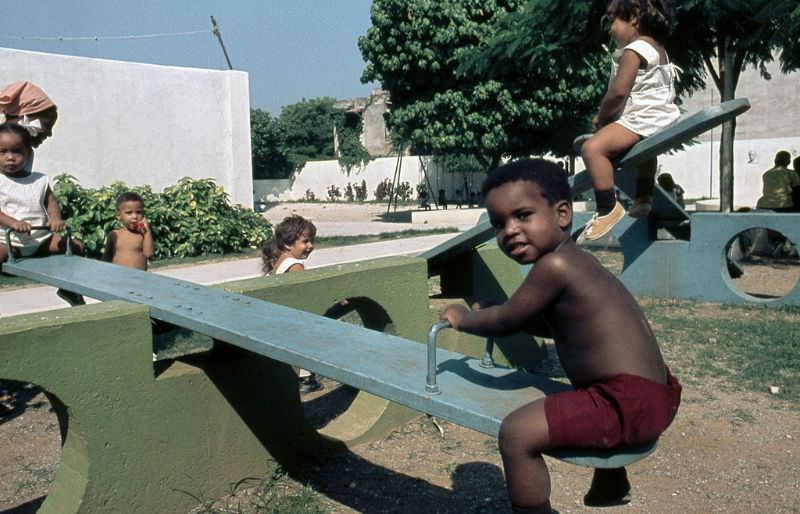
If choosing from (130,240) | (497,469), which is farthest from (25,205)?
(497,469)

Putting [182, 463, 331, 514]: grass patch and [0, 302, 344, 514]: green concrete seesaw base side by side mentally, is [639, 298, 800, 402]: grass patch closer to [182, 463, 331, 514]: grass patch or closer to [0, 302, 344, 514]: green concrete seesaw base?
[182, 463, 331, 514]: grass patch

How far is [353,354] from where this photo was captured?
2.46m

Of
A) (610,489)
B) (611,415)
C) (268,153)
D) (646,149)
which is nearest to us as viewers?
(611,415)

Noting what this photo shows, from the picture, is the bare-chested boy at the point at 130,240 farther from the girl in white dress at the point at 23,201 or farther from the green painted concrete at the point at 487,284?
the green painted concrete at the point at 487,284

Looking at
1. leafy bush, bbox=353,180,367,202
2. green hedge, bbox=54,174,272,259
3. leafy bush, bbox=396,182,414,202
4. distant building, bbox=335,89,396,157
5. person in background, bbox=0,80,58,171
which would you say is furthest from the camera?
distant building, bbox=335,89,396,157

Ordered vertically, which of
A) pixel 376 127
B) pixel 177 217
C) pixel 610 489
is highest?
pixel 376 127

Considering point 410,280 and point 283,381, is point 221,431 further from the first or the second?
point 410,280

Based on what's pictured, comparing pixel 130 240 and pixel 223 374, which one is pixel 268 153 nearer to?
pixel 130 240

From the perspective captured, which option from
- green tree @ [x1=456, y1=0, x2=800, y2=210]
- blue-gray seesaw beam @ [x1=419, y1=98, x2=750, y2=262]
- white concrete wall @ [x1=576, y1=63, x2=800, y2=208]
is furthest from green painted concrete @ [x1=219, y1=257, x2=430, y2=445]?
white concrete wall @ [x1=576, y1=63, x2=800, y2=208]

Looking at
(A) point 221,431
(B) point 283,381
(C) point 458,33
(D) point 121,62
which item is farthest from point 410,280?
(C) point 458,33

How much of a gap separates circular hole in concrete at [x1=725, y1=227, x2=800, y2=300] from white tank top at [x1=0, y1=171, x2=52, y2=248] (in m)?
6.59

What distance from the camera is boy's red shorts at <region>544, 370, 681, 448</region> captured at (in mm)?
1936

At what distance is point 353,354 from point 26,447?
2.52 metres

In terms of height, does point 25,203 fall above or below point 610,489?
above
